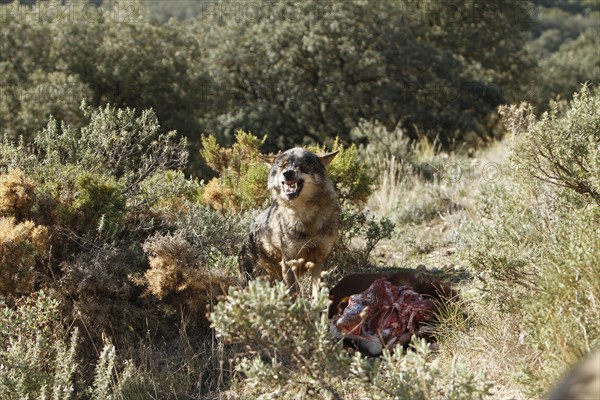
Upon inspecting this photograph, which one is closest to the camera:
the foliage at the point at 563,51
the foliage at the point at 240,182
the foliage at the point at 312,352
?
the foliage at the point at 312,352

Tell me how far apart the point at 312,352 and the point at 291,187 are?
1.87 m

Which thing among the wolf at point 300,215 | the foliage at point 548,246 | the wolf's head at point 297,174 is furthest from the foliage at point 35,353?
the foliage at point 548,246

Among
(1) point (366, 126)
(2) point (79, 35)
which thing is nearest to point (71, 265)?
(1) point (366, 126)

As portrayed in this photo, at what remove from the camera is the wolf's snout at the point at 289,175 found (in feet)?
16.9

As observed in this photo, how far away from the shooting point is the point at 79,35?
1728 centimetres

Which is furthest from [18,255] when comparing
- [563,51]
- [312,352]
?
[563,51]

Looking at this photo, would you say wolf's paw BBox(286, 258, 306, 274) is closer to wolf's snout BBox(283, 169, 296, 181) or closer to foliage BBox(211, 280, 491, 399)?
foliage BBox(211, 280, 491, 399)

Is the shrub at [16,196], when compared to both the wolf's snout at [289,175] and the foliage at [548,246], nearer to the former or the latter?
the wolf's snout at [289,175]

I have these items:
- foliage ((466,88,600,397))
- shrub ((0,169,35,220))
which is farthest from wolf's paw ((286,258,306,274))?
shrub ((0,169,35,220))

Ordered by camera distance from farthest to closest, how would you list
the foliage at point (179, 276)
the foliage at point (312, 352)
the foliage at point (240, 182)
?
the foliage at point (240, 182) → the foliage at point (179, 276) → the foliage at point (312, 352)

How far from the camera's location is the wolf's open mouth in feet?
17.0

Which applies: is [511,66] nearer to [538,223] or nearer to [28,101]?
[28,101]

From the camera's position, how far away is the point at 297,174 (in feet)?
17.0

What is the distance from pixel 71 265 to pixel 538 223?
3.52 metres
